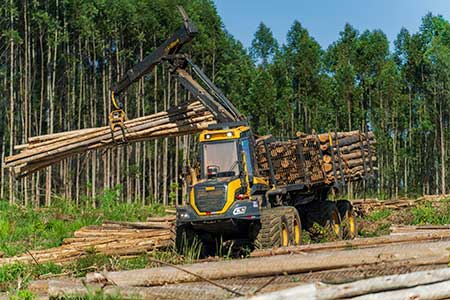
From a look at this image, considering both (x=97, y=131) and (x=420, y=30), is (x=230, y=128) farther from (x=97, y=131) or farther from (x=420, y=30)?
(x=420, y=30)

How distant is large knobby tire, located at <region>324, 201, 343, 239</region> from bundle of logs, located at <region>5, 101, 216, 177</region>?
3.55 metres

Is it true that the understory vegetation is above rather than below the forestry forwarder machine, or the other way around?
below

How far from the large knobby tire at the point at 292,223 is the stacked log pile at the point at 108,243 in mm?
2330

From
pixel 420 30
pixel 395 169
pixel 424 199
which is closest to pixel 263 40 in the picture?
pixel 420 30

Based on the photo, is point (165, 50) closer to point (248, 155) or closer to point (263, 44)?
point (248, 155)

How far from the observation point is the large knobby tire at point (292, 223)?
1211 centimetres

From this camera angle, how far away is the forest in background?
111 ft

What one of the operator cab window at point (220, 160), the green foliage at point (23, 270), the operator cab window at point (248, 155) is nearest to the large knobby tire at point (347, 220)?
the operator cab window at point (248, 155)

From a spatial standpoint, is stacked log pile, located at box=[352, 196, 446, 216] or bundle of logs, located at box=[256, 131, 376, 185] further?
stacked log pile, located at box=[352, 196, 446, 216]

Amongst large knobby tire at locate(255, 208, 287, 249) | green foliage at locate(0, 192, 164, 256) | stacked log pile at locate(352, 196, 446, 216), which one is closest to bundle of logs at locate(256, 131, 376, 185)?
large knobby tire at locate(255, 208, 287, 249)

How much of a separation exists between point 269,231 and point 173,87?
1160 inches

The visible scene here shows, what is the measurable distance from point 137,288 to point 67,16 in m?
30.6

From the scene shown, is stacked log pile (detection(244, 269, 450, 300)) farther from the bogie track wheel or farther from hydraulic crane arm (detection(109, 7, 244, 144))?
the bogie track wheel

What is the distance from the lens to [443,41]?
162ft
